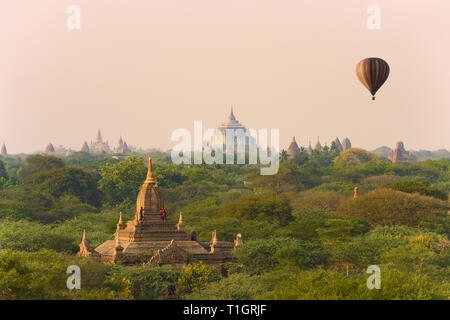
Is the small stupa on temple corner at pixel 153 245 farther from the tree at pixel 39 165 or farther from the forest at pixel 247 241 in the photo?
the tree at pixel 39 165

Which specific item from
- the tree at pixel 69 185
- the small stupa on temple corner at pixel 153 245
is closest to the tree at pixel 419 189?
the small stupa on temple corner at pixel 153 245

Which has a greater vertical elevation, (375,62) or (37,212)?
(375,62)

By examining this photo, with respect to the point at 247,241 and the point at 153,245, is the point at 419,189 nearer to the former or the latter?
the point at 247,241

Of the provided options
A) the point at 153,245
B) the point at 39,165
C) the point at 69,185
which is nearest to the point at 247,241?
the point at 153,245

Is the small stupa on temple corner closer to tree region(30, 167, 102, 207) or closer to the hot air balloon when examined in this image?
the hot air balloon

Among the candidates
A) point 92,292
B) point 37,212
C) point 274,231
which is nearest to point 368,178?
point 37,212

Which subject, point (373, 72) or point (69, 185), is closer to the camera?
point (373, 72)

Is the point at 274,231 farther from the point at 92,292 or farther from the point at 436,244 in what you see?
the point at 92,292
